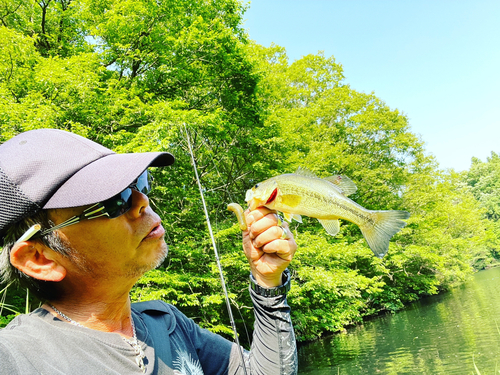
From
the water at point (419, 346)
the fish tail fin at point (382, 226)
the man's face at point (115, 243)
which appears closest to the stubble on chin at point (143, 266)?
the man's face at point (115, 243)

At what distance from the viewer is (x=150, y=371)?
149 cm

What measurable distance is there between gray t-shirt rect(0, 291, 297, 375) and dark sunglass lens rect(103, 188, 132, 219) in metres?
0.48

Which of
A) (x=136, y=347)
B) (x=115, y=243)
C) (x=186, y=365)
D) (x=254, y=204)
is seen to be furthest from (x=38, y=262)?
(x=254, y=204)

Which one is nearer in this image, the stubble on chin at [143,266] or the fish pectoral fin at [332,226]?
the stubble on chin at [143,266]

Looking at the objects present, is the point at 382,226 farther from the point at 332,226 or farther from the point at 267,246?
the point at 267,246

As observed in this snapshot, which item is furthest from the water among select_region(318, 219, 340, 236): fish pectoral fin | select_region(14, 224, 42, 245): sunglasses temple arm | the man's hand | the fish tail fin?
select_region(14, 224, 42, 245): sunglasses temple arm

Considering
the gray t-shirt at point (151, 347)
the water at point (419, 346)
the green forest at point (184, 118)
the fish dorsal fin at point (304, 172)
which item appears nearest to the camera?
the gray t-shirt at point (151, 347)

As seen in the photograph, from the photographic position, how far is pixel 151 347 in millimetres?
1633

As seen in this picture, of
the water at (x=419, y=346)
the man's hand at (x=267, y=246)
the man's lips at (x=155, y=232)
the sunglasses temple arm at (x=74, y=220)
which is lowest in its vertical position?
the water at (x=419, y=346)

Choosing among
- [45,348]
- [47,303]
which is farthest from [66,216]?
[45,348]

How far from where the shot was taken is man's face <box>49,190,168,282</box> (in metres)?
1.55

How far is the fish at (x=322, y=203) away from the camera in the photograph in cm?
166

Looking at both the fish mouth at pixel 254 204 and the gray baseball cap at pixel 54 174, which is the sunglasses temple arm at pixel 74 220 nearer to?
the gray baseball cap at pixel 54 174

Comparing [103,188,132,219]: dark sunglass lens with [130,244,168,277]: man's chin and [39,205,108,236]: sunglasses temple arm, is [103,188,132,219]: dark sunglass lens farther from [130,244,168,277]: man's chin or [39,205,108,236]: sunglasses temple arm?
[130,244,168,277]: man's chin
